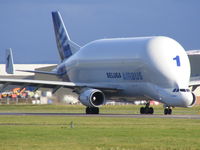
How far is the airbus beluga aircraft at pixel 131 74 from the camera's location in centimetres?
6606

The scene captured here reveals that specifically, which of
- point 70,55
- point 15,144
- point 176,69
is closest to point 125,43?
point 176,69

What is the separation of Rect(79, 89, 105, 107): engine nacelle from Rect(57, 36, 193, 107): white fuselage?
2.25m

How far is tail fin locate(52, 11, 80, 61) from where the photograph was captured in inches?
3329

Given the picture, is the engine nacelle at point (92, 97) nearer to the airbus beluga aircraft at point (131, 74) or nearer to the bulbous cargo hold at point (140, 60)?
the airbus beluga aircraft at point (131, 74)

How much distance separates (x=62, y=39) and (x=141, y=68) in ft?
67.4

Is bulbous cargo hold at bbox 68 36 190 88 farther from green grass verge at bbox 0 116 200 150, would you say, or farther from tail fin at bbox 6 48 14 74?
green grass verge at bbox 0 116 200 150

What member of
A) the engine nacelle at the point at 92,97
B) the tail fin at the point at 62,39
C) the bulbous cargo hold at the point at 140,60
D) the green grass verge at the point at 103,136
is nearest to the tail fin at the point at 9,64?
the tail fin at the point at 62,39

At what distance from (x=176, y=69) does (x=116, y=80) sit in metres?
6.66

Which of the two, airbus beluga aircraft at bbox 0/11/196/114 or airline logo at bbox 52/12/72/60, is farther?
airline logo at bbox 52/12/72/60

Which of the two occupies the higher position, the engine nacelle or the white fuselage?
the white fuselage

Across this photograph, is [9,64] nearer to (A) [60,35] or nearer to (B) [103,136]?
(A) [60,35]

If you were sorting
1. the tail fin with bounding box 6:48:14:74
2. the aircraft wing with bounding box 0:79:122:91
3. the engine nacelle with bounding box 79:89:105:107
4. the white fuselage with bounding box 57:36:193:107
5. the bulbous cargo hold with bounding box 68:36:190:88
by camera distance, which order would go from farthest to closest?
the tail fin with bounding box 6:48:14:74 → the aircraft wing with bounding box 0:79:122:91 → the engine nacelle with bounding box 79:89:105:107 → the bulbous cargo hold with bounding box 68:36:190:88 → the white fuselage with bounding box 57:36:193:107

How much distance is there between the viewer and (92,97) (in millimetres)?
68312

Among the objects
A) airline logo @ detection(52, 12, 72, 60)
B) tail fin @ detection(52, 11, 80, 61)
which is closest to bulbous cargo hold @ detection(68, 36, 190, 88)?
tail fin @ detection(52, 11, 80, 61)
